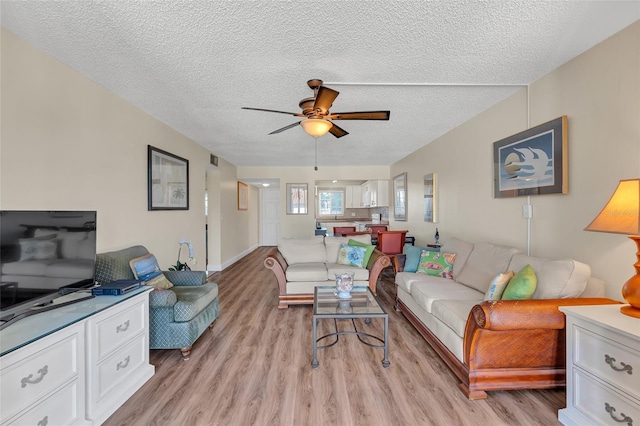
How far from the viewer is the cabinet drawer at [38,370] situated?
1.19 meters

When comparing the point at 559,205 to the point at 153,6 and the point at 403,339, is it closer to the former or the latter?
the point at 403,339

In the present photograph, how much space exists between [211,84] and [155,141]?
144 cm

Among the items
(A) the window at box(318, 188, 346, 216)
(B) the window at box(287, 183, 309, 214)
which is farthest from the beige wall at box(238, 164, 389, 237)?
(A) the window at box(318, 188, 346, 216)

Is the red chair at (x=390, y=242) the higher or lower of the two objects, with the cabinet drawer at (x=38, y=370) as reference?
higher

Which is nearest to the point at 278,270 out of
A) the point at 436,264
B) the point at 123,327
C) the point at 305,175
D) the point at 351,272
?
the point at 351,272

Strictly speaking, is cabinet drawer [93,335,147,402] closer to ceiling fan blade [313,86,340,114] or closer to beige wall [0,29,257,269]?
beige wall [0,29,257,269]

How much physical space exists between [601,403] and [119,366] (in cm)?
292

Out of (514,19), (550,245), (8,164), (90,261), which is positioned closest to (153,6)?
(8,164)

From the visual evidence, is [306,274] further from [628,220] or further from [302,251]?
[628,220]

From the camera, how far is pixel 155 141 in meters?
A: 3.38

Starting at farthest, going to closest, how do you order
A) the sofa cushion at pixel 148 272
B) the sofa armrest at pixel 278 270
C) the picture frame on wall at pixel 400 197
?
the picture frame on wall at pixel 400 197 < the sofa armrest at pixel 278 270 < the sofa cushion at pixel 148 272

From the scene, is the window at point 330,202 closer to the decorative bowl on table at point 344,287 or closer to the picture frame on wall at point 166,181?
the picture frame on wall at point 166,181

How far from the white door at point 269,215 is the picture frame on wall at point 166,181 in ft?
17.7

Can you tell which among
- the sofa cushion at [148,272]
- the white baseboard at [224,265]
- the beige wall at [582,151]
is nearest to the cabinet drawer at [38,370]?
the sofa cushion at [148,272]
